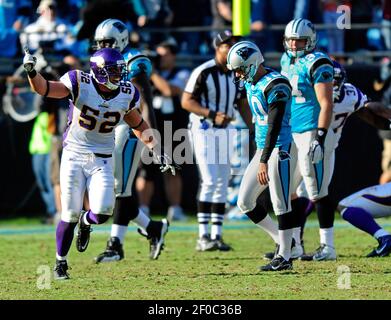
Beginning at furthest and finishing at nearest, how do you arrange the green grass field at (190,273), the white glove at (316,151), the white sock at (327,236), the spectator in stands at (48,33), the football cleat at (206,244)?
the spectator in stands at (48,33) → the football cleat at (206,244) → the white sock at (327,236) → the white glove at (316,151) → the green grass field at (190,273)

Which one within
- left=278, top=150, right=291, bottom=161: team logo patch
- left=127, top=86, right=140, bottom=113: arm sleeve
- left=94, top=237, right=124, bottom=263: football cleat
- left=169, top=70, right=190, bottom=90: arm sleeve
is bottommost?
left=94, top=237, right=124, bottom=263: football cleat

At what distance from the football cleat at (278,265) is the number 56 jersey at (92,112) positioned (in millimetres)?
1489

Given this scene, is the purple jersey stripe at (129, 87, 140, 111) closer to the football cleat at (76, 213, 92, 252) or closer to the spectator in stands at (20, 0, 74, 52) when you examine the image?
the football cleat at (76, 213, 92, 252)

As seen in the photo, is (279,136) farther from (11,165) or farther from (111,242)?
(11,165)

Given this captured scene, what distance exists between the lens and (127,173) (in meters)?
9.06

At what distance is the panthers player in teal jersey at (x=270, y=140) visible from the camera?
308 inches

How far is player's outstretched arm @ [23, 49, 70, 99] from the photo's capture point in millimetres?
7270

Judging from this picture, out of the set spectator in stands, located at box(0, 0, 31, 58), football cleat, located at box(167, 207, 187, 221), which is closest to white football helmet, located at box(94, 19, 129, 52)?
football cleat, located at box(167, 207, 187, 221)

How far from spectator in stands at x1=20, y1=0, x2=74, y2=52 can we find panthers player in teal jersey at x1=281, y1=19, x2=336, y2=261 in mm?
5281

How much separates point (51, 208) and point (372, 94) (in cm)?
415

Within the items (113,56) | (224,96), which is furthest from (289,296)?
(224,96)

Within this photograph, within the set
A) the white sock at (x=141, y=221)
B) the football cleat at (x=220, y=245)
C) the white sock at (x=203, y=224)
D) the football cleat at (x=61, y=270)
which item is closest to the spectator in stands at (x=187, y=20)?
the white sock at (x=203, y=224)

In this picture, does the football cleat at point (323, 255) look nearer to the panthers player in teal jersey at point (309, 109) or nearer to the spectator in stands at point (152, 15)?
the panthers player in teal jersey at point (309, 109)

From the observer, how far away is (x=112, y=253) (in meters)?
9.05
